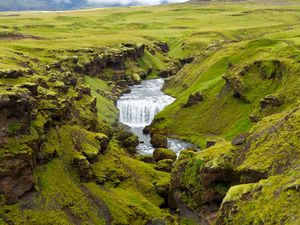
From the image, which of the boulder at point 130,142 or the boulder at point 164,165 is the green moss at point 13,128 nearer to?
the boulder at point 164,165

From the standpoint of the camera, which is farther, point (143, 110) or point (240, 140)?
point (143, 110)

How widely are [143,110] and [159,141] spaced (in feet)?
98.1

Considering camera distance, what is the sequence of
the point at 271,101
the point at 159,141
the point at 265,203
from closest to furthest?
the point at 265,203 < the point at 271,101 < the point at 159,141

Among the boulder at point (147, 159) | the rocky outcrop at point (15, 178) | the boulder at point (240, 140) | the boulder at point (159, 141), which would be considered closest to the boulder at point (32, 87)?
the rocky outcrop at point (15, 178)

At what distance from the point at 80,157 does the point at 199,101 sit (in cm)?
5781

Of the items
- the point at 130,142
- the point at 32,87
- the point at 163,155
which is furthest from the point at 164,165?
the point at 32,87

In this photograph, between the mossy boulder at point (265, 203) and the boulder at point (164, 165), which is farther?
the boulder at point (164, 165)

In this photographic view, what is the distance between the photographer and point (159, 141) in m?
99.8

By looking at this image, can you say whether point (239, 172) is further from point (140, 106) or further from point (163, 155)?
point (140, 106)

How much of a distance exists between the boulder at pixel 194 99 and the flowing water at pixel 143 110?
11.9m

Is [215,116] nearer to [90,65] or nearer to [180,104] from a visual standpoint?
[180,104]

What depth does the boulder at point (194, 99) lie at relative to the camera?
119812mm

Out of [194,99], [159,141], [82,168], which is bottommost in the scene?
[159,141]

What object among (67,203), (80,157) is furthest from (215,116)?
(67,203)
